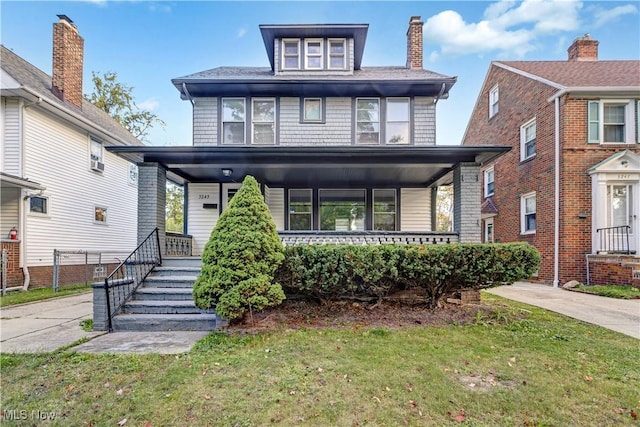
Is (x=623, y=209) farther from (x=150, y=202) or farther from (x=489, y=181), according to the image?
(x=150, y=202)

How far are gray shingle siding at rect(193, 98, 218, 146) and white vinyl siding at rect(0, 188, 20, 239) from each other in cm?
550

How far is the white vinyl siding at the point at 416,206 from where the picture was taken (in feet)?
32.6

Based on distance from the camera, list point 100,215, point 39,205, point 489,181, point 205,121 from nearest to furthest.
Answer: point 205,121
point 39,205
point 100,215
point 489,181

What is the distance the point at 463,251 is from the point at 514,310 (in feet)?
6.36

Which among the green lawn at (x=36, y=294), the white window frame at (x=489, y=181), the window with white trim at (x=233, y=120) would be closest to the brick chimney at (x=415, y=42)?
the window with white trim at (x=233, y=120)

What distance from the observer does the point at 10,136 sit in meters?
9.21

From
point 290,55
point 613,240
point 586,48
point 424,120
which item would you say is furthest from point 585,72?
point 290,55

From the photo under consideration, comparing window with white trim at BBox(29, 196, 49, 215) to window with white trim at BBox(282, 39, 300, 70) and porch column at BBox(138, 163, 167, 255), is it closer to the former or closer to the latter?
porch column at BBox(138, 163, 167, 255)

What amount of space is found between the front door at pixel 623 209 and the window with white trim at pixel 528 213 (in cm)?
214

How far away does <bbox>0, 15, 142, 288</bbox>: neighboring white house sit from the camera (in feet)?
29.8

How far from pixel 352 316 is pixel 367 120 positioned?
6595 millimetres

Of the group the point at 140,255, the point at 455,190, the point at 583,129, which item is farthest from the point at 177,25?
the point at 583,129

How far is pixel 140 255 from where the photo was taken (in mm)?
6148

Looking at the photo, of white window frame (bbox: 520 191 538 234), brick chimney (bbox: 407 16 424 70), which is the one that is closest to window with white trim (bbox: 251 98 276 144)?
brick chimney (bbox: 407 16 424 70)
